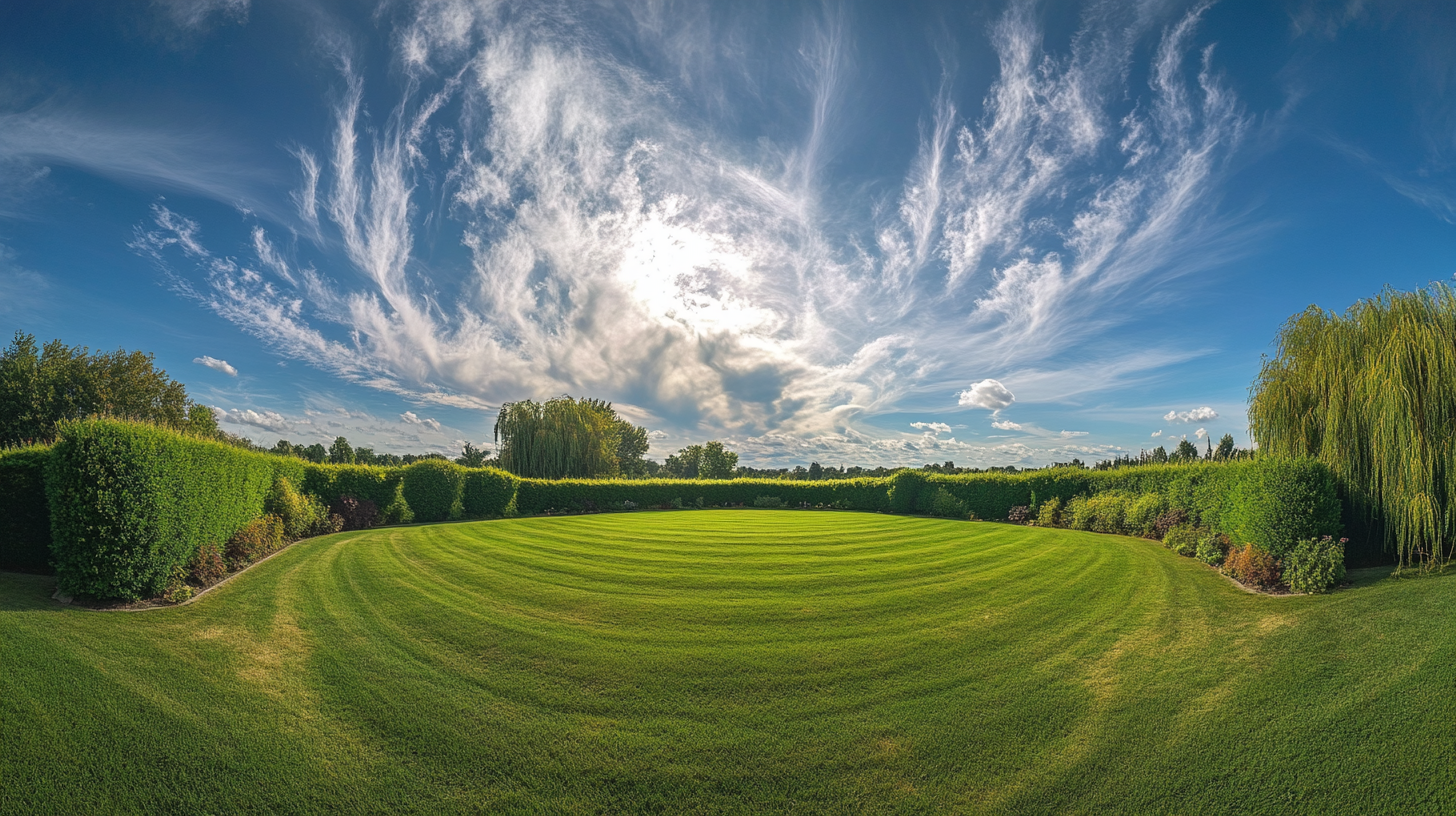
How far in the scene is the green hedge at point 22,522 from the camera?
332 inches

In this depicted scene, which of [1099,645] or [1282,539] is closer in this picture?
[1099,645]

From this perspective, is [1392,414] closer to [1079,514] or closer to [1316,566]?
[1316,566]

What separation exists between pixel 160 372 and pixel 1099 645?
4504 centimetres

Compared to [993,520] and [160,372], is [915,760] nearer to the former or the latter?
[993,520]

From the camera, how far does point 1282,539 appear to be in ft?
27.9

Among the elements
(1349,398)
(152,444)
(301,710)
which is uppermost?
(1349,398)

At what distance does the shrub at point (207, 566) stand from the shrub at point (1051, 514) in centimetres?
2215

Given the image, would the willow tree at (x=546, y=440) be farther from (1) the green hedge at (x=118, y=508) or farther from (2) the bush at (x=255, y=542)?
(1) the green hedge at (x=118, y=508)

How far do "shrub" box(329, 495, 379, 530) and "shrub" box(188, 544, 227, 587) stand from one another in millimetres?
7596

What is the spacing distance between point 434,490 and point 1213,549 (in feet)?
75.1

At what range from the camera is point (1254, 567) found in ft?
28.0

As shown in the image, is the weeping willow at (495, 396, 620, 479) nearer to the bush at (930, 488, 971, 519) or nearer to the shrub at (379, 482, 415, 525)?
the shrub at (379, 482, 415, 525)

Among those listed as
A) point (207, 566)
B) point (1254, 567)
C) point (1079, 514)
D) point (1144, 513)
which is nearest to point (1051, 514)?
point (1079, 514)

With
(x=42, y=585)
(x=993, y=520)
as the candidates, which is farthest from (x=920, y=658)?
(x=993, y=520)
